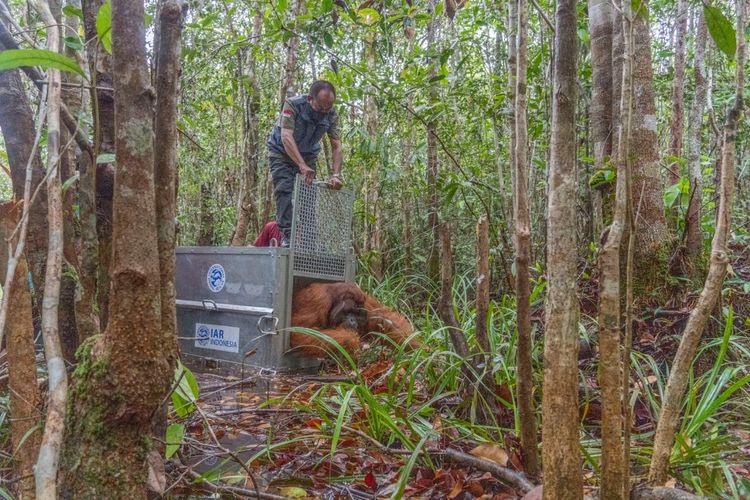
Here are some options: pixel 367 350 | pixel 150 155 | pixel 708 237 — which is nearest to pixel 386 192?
pixel 367 350

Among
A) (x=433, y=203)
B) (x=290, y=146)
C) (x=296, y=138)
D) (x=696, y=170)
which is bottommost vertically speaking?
(x=433, y=203)

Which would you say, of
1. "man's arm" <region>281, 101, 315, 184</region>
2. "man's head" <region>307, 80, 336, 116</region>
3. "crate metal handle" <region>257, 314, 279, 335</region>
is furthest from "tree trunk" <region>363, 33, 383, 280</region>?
"crate metal handle" <region>257, 314, 279, 335</region>

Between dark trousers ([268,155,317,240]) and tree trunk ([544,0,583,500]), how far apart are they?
3.40 meters

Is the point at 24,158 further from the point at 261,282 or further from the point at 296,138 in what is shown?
the point at 296,138

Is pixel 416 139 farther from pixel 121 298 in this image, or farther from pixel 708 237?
pixel 121 298

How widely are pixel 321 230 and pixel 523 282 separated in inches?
112

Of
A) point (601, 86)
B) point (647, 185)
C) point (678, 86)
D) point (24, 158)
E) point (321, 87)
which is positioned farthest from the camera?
point (678, 86)

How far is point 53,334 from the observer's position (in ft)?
3.14

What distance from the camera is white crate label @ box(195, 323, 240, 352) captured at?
4.04 meters

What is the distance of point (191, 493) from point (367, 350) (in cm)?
240

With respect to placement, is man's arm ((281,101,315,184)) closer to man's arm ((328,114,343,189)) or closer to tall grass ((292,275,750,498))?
man's arm ((328,114,343,189))

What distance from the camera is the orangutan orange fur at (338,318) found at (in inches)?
153

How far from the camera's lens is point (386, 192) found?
6.89 metres

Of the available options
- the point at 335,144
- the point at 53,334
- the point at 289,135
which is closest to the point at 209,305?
the point at 289,135
